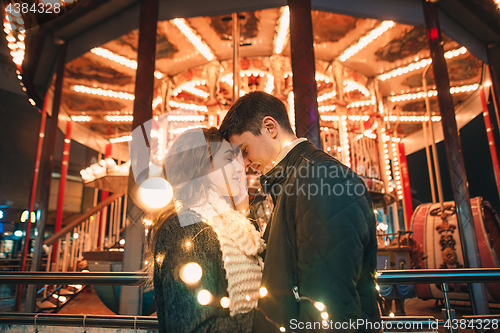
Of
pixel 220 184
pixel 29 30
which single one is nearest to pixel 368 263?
pixel 220 184

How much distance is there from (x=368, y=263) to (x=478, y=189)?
13.1 metres

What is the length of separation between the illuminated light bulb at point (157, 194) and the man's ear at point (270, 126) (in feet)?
1.63

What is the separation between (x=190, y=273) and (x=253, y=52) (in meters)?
7.66

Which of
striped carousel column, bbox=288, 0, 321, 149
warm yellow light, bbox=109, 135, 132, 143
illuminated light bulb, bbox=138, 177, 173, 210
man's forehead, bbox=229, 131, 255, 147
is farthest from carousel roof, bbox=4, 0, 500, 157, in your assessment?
illuminated light bulb, bbox=138, 177, 173, 210

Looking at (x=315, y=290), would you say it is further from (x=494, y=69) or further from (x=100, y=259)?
(x=494, y=69)

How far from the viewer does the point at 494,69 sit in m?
6.28

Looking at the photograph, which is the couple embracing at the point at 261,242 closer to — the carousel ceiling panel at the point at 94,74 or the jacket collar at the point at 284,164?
the jacket collar at the point at 284,164

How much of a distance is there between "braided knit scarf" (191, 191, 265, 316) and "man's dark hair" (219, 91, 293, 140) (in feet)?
1.08

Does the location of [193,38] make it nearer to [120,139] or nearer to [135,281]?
[135,281]

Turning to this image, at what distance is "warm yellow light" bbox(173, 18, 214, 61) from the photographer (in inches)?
253

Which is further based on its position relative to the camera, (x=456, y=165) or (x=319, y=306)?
(x=456, y=165)

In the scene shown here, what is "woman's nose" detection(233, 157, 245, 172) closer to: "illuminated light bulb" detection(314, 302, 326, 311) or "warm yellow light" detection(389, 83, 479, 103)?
"illuminated light bulb" detection(314, 302, 326, 311)

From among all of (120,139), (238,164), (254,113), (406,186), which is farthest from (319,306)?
(120,139)

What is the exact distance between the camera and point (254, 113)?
4.23ft
